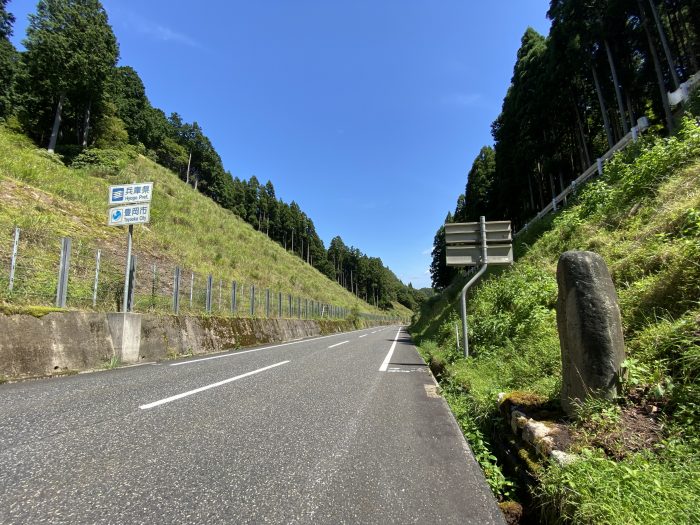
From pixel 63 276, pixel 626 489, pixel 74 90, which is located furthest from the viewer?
pixel 74 90

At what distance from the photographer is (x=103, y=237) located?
17.0 m

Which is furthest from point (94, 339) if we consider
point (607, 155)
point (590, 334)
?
point (607, 155)

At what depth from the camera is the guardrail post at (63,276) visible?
7.44 meters

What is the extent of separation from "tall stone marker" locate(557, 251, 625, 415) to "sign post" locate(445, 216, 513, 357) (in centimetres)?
→ 483

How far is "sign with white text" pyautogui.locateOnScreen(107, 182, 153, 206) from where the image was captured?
30.9 ft

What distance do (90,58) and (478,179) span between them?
3537 cm

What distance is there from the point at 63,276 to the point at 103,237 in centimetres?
1118

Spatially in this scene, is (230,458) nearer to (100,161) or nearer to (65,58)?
(100,161)

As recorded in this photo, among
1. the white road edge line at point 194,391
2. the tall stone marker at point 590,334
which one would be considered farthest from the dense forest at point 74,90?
the tall stone marker at point 590,334

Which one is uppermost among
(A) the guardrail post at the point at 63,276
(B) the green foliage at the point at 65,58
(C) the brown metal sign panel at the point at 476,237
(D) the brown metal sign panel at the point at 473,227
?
(B) the green foliage at the point at 65,58

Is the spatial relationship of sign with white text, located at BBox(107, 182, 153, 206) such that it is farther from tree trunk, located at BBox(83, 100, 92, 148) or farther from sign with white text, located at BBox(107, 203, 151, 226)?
tree trunk, located at BBox(83, 100, 92, 148)

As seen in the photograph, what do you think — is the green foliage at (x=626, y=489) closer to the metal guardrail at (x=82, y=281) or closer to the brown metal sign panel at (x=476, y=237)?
the brown metal sign panel at (x=476, y=237)

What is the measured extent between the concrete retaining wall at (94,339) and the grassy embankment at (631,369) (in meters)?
7.38

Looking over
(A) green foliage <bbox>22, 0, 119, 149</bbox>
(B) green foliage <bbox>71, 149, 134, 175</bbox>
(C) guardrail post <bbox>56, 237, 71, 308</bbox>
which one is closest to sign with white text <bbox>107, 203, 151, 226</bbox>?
(C) guardrail post <bbox>56, 237, 71, 308</bbox>
